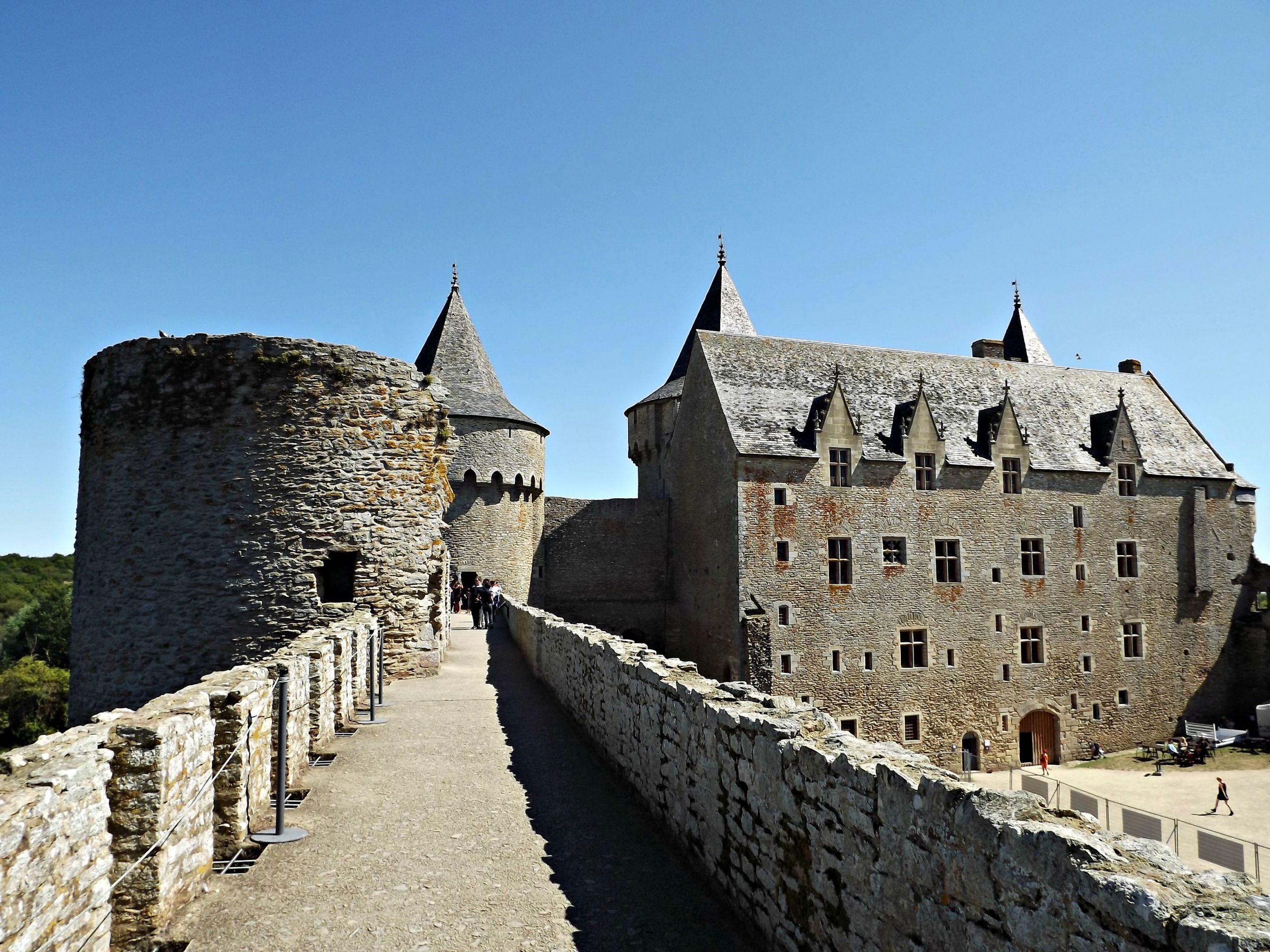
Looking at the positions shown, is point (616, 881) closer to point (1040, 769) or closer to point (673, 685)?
point (673, 685)

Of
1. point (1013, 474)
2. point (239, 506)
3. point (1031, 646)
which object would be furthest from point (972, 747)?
point (239, 506)

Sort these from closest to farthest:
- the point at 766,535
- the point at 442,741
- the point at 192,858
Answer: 1. the point at 192,858
2. the point at 442,741
3. the point at 766,535

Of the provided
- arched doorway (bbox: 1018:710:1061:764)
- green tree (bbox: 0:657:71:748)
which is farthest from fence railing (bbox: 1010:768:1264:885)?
green tree (bbox: 0:657:71:748)

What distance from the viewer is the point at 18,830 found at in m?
3.30

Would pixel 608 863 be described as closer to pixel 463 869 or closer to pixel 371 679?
pixel 463 869

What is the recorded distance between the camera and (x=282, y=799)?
6.23 m

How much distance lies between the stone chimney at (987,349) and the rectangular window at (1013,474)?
24.1 ft

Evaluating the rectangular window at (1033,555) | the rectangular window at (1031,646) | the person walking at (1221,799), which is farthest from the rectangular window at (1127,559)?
the person walking at (1221,799)

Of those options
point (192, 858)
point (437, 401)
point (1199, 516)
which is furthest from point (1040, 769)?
point (192, 858)

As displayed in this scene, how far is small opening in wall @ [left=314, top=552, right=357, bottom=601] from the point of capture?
14.3 metres

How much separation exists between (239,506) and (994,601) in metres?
25.6

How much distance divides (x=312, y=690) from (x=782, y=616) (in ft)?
67.2

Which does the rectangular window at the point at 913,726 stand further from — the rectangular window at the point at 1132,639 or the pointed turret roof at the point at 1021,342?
the pointed turret roof at the point at 1021,342

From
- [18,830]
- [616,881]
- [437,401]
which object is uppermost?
[437,401]
